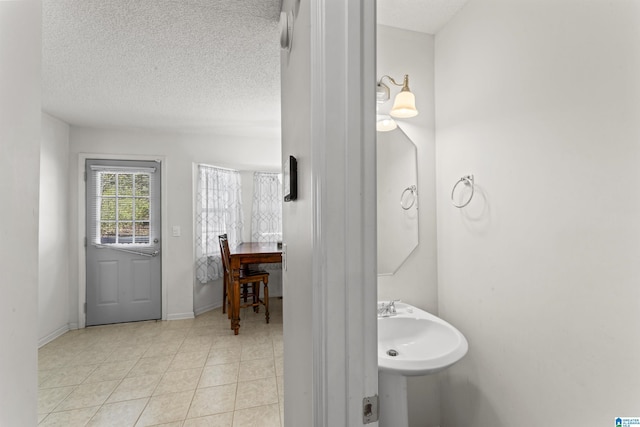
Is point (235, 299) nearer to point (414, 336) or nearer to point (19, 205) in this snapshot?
point (414, 336)

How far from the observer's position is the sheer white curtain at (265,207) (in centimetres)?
A: 444

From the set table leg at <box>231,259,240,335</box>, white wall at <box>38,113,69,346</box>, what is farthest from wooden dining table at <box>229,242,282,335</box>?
white wall at <box>38,113,69,346</box>

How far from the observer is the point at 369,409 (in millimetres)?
577

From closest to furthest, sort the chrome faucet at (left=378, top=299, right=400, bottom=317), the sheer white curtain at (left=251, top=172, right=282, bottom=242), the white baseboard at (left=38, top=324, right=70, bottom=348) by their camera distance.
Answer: the chrome faucet at (left=378, top=299, right=400, bottom=317)
the white baseboard at (left=38, top=324, right=70, bottom=348)
the sheer white curtain at (left=251, top=172, right=282, bottom=242)

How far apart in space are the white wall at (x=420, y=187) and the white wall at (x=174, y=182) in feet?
10.1

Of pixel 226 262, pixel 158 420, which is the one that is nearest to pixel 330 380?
pixel 158 420

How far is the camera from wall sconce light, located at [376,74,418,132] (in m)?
1.52

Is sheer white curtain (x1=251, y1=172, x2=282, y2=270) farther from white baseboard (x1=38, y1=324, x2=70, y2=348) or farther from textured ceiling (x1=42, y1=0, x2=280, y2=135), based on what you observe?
white baseboard (x1=38, y1=324, x2=70, y2=348)

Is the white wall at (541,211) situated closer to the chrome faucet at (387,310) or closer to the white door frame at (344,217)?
the chrome faucet at (387,310)

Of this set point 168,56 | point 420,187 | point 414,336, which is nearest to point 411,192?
point 420,187

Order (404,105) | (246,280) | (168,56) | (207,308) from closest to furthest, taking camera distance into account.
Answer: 1. (404,105)
2. (168,56)
3. (246,280)
4. (207,308)

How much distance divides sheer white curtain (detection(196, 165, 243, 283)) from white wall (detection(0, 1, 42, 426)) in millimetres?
3099

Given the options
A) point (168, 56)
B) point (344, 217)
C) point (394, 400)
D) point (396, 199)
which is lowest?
point (394, 400)

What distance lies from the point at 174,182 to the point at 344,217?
3872mm
